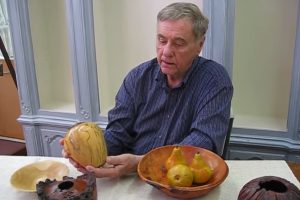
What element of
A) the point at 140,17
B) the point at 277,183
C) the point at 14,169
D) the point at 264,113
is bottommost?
the point at 264,113

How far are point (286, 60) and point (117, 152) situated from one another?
1.20 metres

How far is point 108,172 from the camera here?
103 cm

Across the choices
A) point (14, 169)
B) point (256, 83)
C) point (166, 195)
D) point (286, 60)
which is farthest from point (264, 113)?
point (14, 169)

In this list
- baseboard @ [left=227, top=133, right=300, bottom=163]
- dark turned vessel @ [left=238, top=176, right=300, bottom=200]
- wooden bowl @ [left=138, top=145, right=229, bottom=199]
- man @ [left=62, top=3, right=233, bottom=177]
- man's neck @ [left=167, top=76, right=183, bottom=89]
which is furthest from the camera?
baseboard @ [left=227, top=133, right=300, bottom=163]

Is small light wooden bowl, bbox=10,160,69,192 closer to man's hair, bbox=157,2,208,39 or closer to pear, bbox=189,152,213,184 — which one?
pear, bbox=189,152,213,184

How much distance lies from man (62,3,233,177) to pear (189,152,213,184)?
0.22 meters

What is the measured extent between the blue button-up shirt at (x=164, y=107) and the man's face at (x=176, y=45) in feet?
0.23

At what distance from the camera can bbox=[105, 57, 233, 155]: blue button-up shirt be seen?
1.29 metres

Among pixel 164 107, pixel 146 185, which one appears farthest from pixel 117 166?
pixel 164 107

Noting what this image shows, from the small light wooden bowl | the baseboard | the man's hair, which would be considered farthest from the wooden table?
the baseboard

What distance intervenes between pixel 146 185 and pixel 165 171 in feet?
0.27

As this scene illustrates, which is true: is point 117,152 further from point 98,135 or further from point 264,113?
point 264,113

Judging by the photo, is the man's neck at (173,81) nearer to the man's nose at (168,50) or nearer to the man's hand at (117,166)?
the man's nose at (168,50)

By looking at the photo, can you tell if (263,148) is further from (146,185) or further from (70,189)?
(70,189)
